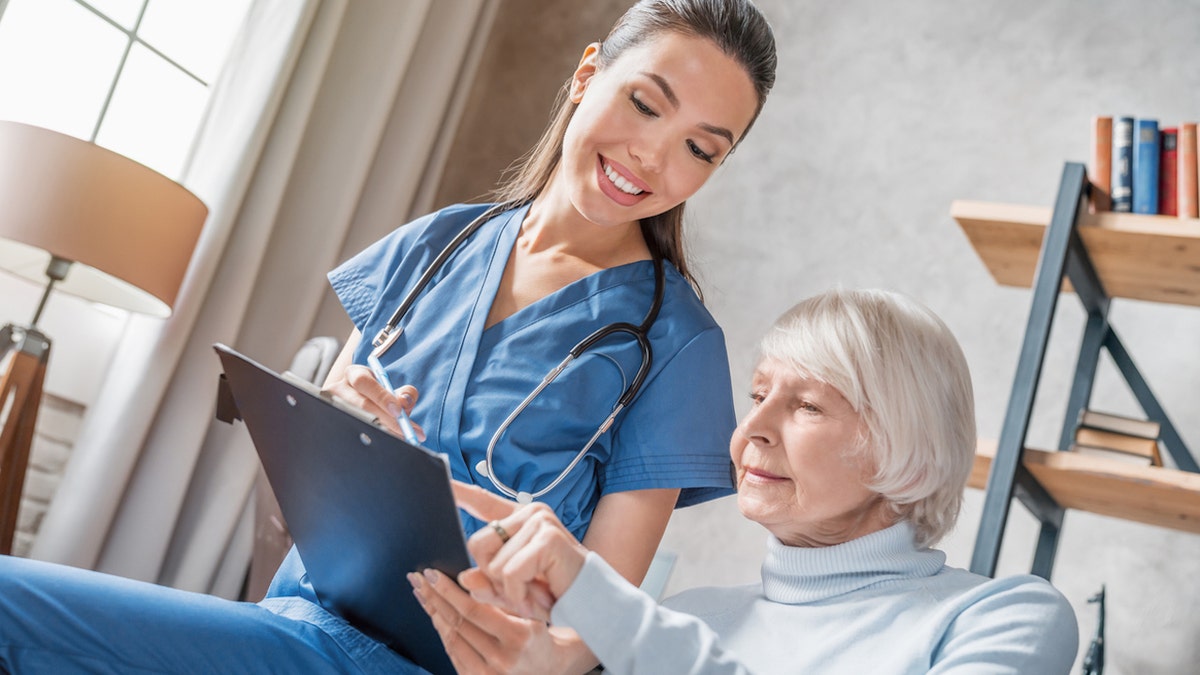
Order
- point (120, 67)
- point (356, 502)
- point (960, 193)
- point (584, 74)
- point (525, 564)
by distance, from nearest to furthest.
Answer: point (525, 564) < point (356, 502) < point (584, 74) < point (120, 67) < point (960, 193)

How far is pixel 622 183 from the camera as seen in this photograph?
132cm

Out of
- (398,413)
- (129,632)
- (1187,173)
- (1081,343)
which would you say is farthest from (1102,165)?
(129,632)

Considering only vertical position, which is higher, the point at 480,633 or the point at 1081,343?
the point at 1081,343

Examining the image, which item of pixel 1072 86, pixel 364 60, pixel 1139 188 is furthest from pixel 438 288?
pixel 1072 86

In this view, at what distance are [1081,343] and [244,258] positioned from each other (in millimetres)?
1832

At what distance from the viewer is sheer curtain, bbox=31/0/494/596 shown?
2.46m

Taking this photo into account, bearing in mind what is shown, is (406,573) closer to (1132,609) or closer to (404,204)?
(1132,609)

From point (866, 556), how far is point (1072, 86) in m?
1.91

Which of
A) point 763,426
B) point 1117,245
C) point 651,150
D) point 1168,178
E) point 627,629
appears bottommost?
point 627,629

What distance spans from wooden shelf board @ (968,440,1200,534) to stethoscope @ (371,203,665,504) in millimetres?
915

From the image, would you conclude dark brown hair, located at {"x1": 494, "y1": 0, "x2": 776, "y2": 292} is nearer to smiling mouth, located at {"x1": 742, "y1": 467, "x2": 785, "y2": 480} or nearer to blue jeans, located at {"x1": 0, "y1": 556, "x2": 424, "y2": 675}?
smiling mouth, located at {"x1": 742, "y1": 467, "x2": 785, "y2": 480}

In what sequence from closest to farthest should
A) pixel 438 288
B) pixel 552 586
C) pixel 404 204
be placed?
1. pixel 552 586
2. pixel 438 288
3. pixel 404 204

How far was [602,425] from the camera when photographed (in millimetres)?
1247

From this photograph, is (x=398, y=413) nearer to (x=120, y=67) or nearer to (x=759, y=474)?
(x=759, y=474)
